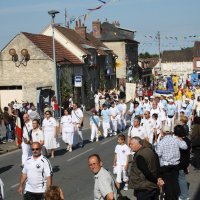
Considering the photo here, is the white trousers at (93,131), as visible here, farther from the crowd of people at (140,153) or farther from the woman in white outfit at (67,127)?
the woman in white outfit at (67,127)

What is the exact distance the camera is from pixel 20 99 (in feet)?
142

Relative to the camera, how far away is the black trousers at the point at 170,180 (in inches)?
408

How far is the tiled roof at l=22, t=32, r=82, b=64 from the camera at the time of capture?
43.2m

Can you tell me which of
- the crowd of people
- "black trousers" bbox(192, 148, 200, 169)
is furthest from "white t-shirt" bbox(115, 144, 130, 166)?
"black trousers" bbox(192, 148, 200, 169)

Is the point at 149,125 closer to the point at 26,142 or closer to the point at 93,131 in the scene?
the point at 26,142

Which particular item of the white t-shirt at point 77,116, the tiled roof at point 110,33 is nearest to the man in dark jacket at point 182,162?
the white t-shirt at point 77,116

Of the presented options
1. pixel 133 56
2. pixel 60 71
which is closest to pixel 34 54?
pixel 60 71

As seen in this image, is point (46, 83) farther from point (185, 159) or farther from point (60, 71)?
point (185, 159)

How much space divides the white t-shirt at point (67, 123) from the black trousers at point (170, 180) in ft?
32.5

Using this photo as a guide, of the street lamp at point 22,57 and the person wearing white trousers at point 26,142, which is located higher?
the street lamp at point 22,57

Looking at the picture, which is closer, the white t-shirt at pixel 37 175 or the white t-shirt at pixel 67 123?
the white t-shirt at pixel 37 175

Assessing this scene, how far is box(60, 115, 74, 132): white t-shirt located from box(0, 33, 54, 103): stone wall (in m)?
21.9

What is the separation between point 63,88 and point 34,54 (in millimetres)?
3597

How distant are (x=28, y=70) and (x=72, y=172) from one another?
2877 centimetres
